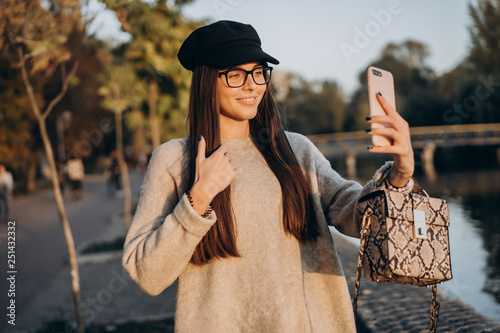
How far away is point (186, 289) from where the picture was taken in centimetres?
176

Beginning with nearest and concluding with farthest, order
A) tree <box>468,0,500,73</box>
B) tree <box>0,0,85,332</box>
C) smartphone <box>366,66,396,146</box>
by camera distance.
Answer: smartphone <box>366,66,396,146</box> → tree <box>0,0,85,332</box> → tree <box>468,0,500,73</box>

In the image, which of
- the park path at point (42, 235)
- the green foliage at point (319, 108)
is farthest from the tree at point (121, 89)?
the green foliage at point (319, 108)

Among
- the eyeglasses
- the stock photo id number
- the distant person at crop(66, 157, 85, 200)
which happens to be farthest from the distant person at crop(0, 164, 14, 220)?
the eyeglasses

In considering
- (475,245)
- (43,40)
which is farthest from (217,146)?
(475,245)

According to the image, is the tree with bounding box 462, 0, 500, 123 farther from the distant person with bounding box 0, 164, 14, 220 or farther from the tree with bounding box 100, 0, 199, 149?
the distant person with bounding box 0, 164, 14, 220

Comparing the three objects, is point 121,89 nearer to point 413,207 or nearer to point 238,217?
point 238,217

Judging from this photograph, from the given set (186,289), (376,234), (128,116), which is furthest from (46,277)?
(376,234)

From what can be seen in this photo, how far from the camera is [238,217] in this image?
69.8 inches

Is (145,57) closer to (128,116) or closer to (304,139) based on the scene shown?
(128,116)

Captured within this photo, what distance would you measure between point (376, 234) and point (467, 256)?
794 cm

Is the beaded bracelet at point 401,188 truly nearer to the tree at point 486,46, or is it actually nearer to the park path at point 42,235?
the park path at point 42,235

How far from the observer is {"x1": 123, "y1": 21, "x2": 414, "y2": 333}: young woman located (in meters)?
1.61

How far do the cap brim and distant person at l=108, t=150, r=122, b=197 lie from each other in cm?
1874

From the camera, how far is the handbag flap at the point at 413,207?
152cm
